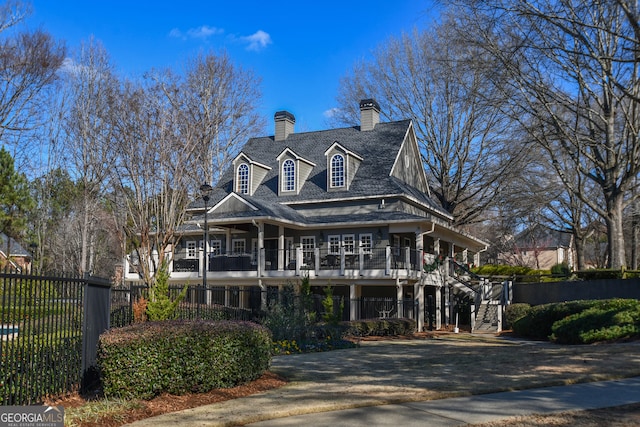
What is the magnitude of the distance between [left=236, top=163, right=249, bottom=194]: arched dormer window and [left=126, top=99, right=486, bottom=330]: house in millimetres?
57

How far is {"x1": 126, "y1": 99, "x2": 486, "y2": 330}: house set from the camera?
28.3 metres

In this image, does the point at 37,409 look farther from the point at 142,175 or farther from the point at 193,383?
the point at 142,175

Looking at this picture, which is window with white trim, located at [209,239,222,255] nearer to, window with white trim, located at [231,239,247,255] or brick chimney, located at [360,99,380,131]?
window with white trim, located at [231,239,247,255]

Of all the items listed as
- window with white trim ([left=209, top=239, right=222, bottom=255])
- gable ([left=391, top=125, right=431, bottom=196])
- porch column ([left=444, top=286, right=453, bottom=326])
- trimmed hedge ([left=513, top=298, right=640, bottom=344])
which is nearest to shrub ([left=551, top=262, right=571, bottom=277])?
porch column ([left=444, top=286, right=453, bottom=326])

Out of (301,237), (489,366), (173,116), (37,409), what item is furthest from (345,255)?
(37,409)

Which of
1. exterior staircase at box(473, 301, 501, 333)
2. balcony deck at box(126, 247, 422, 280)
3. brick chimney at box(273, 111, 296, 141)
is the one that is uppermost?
brick chimney at box(273, 111, 296, 141)

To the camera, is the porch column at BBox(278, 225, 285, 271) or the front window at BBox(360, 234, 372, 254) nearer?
the porch column at BBox(278, 225, 285, 271)

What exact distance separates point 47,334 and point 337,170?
2424cm

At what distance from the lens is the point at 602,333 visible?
54.5 feet

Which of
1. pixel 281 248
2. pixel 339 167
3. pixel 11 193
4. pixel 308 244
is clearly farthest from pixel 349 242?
pixel 11 193

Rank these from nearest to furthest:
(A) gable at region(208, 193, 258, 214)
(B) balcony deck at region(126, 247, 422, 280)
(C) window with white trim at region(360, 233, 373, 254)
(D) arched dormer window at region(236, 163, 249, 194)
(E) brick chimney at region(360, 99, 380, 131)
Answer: (B) balcony deck at region(126, 247, 422, 280) → (A) gable at region(208, 193, 258, 214) → (C) window with white trim at region(360, 233, 373, 254) → (D) arched dormer window at region(236, 163, 249, 194) → (E) brick chimney at region(360, 99, 380, 131)

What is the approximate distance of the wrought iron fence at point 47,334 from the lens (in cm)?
796

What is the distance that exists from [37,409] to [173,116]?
16597mm

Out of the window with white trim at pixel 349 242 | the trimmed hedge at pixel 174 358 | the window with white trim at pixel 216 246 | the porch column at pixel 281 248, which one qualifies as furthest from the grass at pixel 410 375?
the window with white trim at pixel 216 246
